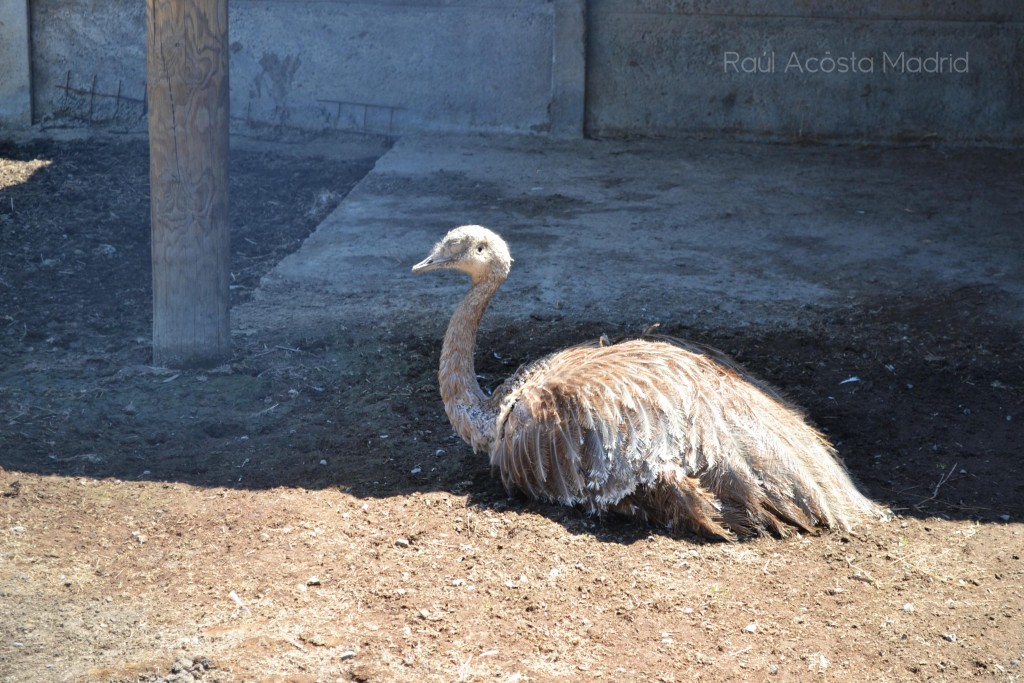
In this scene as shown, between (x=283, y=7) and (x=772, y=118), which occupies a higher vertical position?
(x=283, y=7)

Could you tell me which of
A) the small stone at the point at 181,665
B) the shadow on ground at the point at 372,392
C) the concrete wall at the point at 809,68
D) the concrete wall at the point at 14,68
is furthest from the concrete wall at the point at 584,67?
the small stone at the point at 181,665

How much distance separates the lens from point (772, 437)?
4520mm

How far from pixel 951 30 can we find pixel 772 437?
7.05 metres

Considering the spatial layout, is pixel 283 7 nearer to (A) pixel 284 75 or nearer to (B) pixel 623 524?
(A) pixel 284 75

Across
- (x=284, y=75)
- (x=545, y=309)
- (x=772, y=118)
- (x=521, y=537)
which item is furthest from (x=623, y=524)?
(x=284, y=75)

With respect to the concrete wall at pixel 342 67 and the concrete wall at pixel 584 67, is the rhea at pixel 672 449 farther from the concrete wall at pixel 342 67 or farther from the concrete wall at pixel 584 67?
the concrete wall at pixel 342 67

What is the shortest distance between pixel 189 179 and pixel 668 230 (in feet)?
12.2

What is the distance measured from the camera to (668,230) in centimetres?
834

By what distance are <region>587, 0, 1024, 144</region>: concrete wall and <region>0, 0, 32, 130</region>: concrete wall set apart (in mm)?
5220

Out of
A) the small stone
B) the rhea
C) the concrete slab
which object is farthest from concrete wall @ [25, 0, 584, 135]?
the small stone

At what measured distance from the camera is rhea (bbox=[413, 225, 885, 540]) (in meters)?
4.46

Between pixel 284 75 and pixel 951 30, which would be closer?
pixel 951 30

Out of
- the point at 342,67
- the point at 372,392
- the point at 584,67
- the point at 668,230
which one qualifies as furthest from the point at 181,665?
the point at 342,67

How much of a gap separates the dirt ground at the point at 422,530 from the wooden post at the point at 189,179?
25 centimetres
